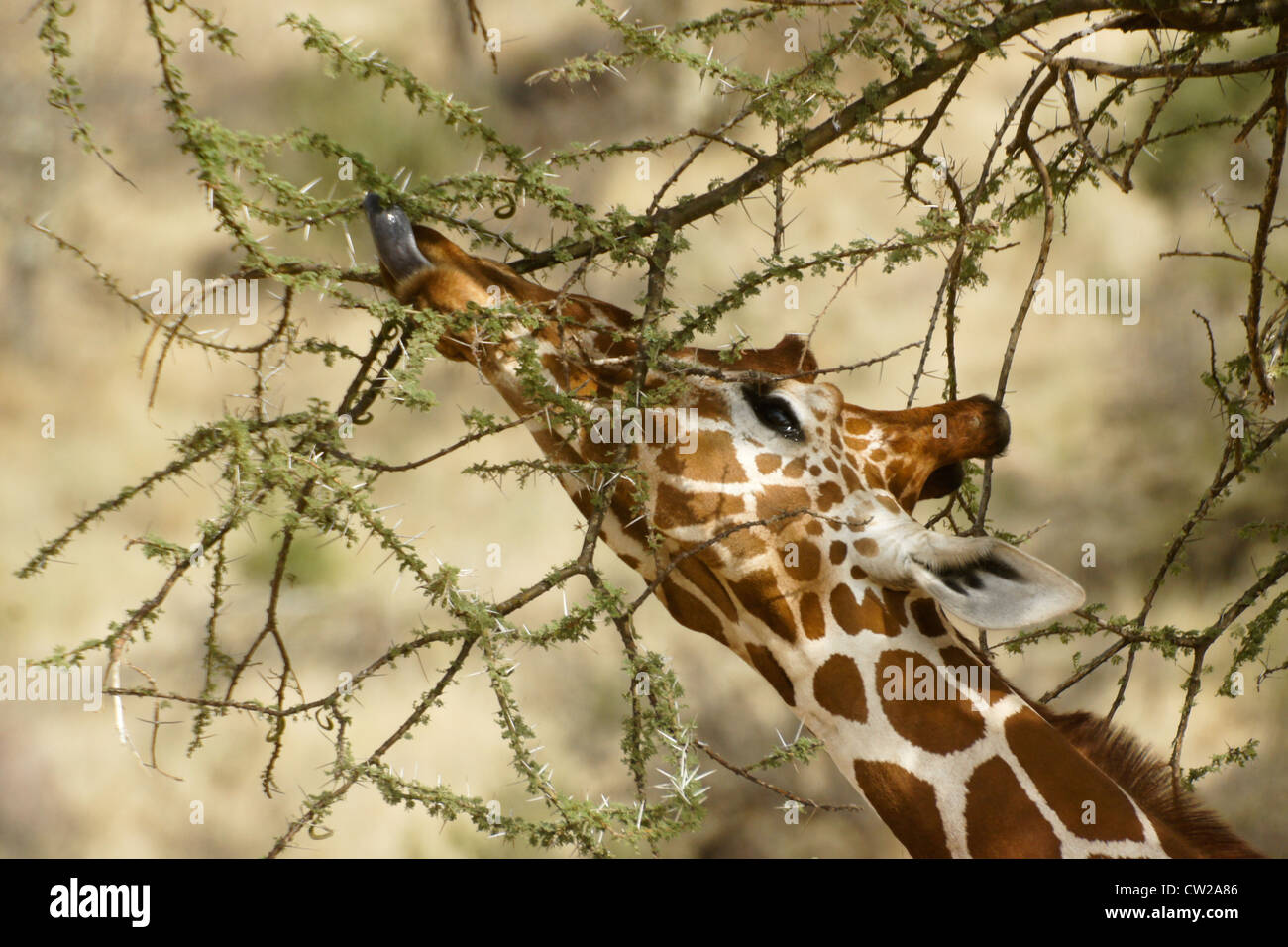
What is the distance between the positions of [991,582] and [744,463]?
1.12ft

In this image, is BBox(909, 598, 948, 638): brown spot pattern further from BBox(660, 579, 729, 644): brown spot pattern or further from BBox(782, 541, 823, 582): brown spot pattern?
BBox(660, 579, 729, 644): brown spot pattern

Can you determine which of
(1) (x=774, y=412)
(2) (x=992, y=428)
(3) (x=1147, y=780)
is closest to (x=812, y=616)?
(1) (x=774, y=412)

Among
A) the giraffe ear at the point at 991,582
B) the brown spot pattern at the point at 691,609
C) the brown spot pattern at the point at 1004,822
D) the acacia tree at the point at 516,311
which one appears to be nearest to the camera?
the acacia tree at the point at 516,311

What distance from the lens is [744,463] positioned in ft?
4.57

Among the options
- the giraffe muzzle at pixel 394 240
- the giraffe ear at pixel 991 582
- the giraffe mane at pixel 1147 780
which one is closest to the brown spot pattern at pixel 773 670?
the giraffe ear at pixel 991 582

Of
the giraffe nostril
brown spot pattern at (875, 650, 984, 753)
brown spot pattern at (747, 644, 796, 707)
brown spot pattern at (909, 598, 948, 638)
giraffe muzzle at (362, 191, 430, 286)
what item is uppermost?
giraffe muzzle at (362, 191, 430, 286)

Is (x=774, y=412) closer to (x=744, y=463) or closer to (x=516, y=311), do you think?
(x=744, y=463)

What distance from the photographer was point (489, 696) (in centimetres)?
347

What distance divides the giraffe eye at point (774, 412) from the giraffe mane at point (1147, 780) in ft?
1.60

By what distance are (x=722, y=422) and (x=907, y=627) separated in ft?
1.13

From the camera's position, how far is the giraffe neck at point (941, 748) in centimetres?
128

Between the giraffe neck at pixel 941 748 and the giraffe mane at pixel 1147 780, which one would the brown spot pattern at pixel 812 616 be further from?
the giraffe mane at pixel 1147 780

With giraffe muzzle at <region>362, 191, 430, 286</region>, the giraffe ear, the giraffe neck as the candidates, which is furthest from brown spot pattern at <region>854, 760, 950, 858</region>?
giraffe muzzle at <region>362, 191, 430, 286</region>

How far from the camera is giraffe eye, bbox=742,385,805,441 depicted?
143 cm
